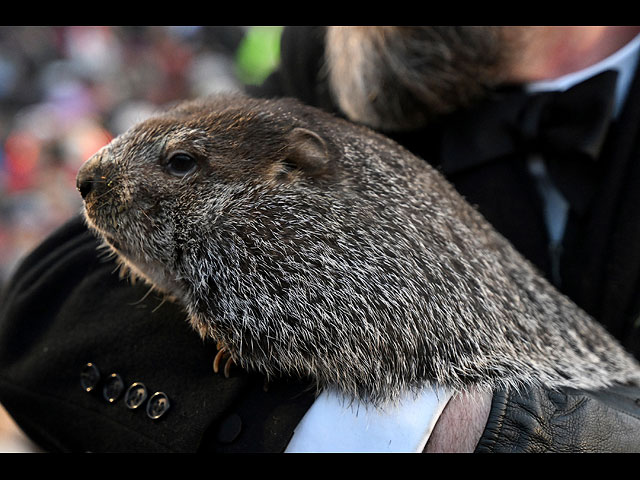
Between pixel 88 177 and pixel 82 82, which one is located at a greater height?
pixel 88 177

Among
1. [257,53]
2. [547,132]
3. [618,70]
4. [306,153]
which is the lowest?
[257,53]

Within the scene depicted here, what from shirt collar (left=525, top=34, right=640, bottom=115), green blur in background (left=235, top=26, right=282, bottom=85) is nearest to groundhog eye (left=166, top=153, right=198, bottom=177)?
shirt collar (left=525, top=34, right=640, bottom=115)

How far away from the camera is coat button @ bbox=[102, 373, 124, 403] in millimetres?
1604

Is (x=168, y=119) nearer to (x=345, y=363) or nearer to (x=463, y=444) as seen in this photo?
(x=345, y=363)

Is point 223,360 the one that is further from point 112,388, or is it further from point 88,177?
point 88,177

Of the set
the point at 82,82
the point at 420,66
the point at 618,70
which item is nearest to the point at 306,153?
the point at 420,66

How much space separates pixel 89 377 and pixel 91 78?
6821 mm

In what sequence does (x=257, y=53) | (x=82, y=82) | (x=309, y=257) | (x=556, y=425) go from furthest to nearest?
1. (x=257, y=53)
2. (x=82, y=82)
3. (x=309, y=257)
4. (x=556, y=425)

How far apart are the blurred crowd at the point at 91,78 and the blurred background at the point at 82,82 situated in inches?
0.5

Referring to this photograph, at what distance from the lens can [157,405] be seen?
1558mm

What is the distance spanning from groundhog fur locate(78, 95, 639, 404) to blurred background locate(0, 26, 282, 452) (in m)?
4.98
